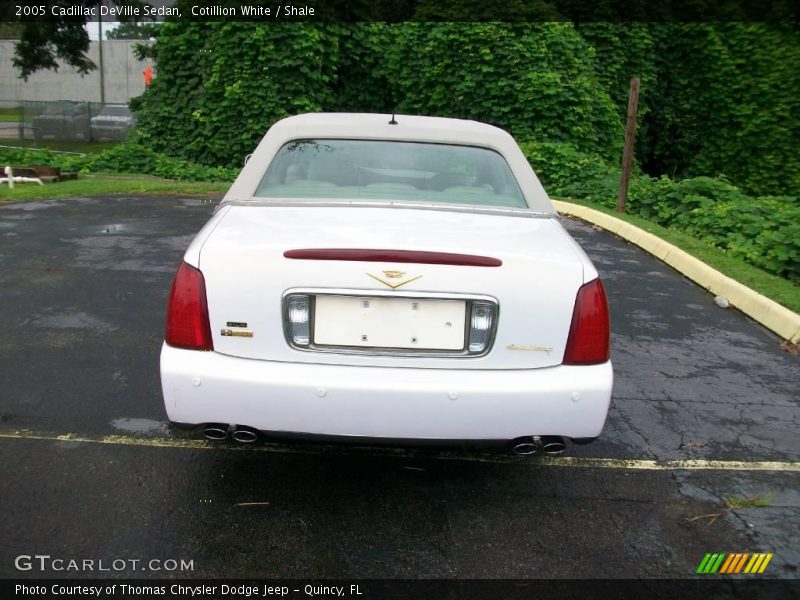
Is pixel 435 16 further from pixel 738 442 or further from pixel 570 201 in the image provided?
pixel 738 442

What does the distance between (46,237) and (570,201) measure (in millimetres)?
8651

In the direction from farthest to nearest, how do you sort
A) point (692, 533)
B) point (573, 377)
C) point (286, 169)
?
1. point (286, 169)
2. point (692, 533)
3. point (573, 377)

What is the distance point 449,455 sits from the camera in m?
3.58

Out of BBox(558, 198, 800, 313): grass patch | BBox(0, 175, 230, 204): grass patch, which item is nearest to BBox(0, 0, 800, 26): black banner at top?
BBox(0, 175, 230, 204): grass patch

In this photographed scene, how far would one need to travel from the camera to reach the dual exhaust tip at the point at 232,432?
2727 millimetres

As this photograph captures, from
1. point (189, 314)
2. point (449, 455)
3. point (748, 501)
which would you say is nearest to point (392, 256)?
point (189, 314)

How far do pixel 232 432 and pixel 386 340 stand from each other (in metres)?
0.70

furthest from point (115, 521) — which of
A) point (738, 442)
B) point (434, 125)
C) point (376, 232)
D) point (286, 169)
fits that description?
point (738, 442)

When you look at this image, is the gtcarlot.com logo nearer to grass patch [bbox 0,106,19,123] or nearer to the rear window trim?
the rear window trim

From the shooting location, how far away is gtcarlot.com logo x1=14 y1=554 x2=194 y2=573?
257 cm

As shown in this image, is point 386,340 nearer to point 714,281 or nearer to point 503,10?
point 714,281

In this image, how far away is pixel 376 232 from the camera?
Result: 2877 millimetres

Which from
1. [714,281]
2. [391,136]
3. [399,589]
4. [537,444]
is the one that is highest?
[391,136]

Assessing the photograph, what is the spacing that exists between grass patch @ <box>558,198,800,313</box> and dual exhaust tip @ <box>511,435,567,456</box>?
13.6ft
